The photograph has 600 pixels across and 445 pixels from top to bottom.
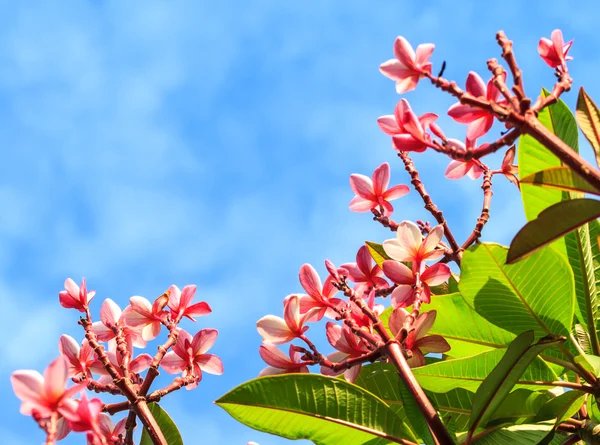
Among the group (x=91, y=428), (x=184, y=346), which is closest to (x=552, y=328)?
(x=184, y=346)

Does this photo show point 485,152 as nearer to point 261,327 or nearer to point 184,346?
point 261,327

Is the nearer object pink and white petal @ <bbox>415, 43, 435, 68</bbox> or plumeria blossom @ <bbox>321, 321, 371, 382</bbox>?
pink and white petal @ <bbox>415, 43, 435, 68</bbox>

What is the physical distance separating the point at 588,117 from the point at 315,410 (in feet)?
3.27

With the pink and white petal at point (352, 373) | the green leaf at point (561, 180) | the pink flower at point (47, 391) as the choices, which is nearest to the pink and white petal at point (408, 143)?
the green leaf at point (561, 180)

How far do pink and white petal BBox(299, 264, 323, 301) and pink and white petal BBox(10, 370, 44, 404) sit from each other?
85 cm

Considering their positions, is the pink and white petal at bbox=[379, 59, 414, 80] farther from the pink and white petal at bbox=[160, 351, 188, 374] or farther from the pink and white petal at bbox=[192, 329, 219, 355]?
the pink and white petal at bbox=[160, 351, 188, 374]

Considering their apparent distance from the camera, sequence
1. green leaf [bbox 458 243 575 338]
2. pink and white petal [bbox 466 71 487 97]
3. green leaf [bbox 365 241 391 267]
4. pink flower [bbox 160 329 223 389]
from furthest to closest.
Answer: green leaf [bbox 365 241 391 267] → pink flower [bbox 160 329 223 389] → green leaf [bbox 458 243 575 338] → pink and white petal [bbox 466 71 487 97]

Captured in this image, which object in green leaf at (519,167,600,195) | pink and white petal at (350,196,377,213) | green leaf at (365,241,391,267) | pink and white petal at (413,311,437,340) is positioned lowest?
pink and white petal at (413,311,437,340)

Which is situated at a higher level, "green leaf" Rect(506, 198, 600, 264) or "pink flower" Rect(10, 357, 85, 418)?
"pink flower" Rect(10, 357, 85, 418)

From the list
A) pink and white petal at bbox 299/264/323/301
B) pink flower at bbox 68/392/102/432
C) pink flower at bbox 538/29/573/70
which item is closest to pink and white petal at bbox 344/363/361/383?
pink and white petal at bbox 299/264/323/301

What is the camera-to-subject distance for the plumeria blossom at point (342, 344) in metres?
1.87

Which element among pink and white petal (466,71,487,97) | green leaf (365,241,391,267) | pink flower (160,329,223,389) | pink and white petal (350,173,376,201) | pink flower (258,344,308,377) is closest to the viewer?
pink and white petal (466,71,487,97)

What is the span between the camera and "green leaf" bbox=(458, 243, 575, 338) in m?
1.84

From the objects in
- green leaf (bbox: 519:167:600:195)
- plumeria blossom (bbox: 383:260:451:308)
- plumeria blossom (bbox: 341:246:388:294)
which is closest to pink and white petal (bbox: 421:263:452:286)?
plumeria blossom (bbox: 383:260:451:308)
